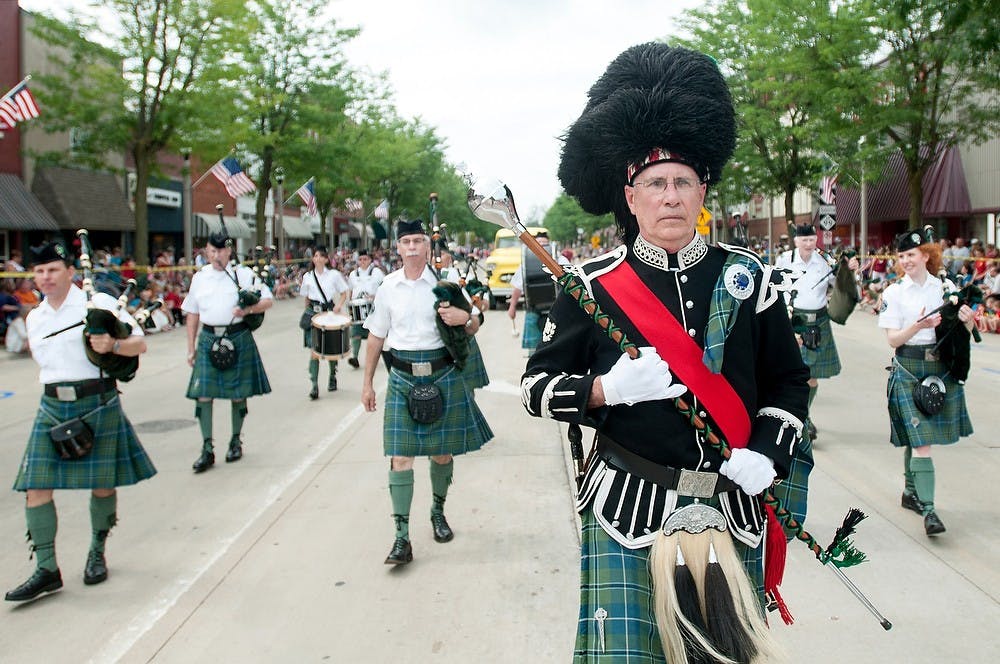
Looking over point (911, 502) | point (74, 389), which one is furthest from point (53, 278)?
point (911, 502)

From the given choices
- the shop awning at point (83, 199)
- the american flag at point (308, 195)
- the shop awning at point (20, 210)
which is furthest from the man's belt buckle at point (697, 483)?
the shop awning at point (83, 199)

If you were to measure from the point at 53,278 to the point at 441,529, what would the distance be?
8.52 ft

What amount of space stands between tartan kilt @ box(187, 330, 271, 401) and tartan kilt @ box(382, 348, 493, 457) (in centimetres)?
268

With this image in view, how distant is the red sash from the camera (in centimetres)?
239

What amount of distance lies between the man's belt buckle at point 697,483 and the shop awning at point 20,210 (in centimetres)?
2639

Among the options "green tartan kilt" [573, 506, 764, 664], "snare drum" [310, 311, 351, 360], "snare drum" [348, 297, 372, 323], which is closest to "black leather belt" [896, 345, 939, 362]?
"green tartan kilt" [573, 506, 764, 664]

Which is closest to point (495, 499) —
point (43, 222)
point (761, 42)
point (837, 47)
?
point (837, 47)

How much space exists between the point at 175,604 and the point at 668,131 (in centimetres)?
349

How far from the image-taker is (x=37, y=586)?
15.2ft

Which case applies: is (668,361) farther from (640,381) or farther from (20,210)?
(20,210)

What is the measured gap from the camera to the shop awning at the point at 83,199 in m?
27.2

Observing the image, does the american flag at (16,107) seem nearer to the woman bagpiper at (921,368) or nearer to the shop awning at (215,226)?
the woman bagpiper at (921,368)

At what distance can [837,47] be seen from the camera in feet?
70.4

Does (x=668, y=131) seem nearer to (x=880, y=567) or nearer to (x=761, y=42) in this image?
(x=880, y=567)
